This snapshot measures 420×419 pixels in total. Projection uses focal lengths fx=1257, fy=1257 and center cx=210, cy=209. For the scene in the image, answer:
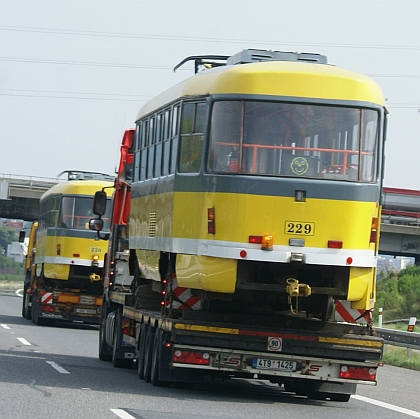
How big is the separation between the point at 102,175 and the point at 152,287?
1533cm

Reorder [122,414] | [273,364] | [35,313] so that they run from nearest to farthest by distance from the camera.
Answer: [122,414] < [273,364] < [35,313]

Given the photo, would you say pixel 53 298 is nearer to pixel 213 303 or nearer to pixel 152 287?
pixel 152 287

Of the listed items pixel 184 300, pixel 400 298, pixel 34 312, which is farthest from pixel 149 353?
pixel 400 298

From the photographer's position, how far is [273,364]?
14.2 metres

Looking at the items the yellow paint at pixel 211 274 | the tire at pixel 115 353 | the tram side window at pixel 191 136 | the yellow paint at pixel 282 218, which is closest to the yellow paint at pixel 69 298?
the tire at pixel 115 353

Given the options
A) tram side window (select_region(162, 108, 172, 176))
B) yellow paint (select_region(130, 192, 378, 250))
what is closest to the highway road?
yellow paint (select_region(130, 192, 378, 250))

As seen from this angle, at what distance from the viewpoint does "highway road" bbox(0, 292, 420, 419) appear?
12.2m

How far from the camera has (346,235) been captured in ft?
45.4

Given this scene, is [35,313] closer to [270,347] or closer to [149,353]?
[149,353]

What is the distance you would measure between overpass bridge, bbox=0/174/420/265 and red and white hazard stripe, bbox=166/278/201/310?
48.0 metres

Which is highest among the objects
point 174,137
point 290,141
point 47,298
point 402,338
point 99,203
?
point 174,137

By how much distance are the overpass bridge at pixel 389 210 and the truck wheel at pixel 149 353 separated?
4716 cm

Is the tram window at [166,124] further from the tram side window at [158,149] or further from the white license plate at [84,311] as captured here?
the white license plate at [84,311]

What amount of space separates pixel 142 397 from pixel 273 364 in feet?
5.09
